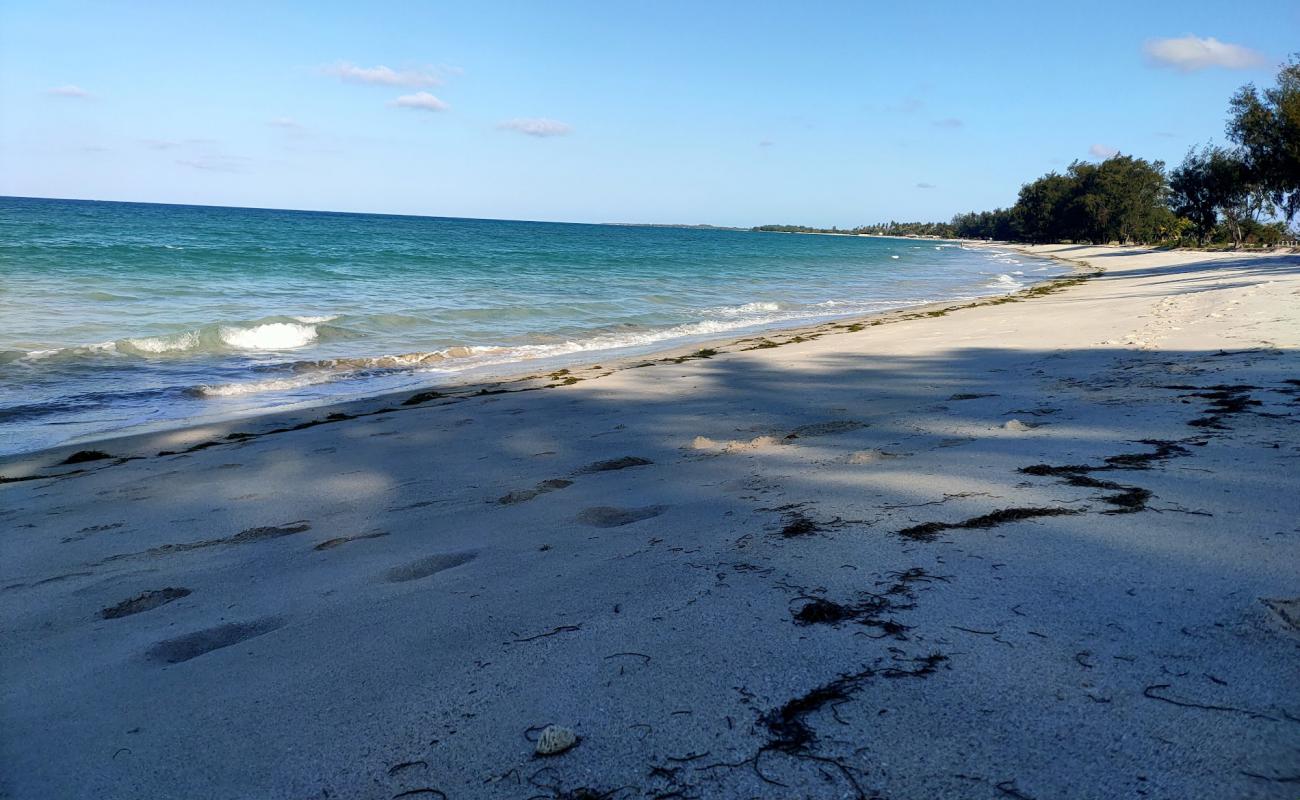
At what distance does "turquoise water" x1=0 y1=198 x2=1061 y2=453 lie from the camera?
919 cm

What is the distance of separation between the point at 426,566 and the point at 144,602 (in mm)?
1173

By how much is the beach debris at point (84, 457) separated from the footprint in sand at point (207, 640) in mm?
4563

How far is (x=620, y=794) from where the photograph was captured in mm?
1540

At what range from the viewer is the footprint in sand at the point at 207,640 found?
2.55m

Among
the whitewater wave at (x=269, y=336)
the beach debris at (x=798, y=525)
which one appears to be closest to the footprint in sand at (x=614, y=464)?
the beach debris at (x=798, y=525)

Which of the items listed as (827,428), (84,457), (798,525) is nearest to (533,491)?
(798,525)

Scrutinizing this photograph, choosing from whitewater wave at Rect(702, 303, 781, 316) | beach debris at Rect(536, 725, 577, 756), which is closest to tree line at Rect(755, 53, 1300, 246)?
whitewater wave at Rect(702, 303, 781, 316)

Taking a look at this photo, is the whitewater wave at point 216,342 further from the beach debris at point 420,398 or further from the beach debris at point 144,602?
the beach debris at point 144,602

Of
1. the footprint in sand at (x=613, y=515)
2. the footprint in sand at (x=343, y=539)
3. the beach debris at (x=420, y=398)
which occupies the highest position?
the footprint in sand at (x=613, y=515)

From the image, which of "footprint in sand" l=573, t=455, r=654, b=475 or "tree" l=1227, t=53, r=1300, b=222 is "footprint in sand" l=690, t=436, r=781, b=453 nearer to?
"footprint in sand" l=573, t=455, r=654, b=475

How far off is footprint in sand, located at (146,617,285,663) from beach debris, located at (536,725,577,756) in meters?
1.45

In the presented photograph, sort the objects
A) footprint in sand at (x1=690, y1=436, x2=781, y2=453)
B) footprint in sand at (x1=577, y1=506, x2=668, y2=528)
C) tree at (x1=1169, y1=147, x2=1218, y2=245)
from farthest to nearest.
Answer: tree at (x1=1169, y1=147, x2=1218, y2=245), footprint in sand at (x1=690, y1=436, x2=781, y2=453), footprint in sand at (x1=577, y1=506, x2=668, y2=528)

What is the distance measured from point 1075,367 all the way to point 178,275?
2466 centimetres

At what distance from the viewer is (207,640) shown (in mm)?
2654
